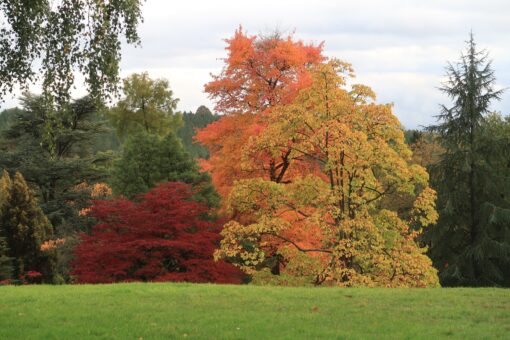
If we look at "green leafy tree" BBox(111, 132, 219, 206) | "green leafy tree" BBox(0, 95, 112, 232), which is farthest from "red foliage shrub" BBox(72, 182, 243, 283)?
"green leafy tree" BBox(0, 95, 112, 232)

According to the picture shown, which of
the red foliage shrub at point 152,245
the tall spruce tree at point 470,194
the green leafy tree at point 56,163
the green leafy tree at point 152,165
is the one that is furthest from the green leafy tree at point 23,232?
the tall spruce tree at point 470,194

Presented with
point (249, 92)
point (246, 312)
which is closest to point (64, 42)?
point (246, 312)

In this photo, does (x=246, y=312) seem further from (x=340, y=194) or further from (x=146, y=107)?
(x=146, y=107)

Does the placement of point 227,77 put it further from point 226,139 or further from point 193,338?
point 193,338

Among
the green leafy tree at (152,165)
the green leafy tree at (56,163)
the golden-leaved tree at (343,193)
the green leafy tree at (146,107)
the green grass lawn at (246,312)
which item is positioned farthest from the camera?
the green leafy tree at (146,107)

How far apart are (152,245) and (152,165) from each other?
7.89m

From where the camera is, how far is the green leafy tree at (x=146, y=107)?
4709 cm

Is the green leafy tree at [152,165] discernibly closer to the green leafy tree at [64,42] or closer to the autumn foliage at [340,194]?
the autumn foliage at [340,194]

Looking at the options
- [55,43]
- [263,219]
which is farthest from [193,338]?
[263,219]

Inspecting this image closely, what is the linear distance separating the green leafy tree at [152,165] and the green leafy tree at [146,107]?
19.6m

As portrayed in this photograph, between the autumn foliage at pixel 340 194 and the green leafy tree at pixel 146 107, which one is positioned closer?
the autumn foliage at pixel 340 194

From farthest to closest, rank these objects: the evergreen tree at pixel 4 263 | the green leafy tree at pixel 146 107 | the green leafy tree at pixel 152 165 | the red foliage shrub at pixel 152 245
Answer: the green leafy tree at pixel 146 107
the green leafy tree at pixel 152 165
the evergreen tree at pixel 4 263
the red foliage shrub at pixel 152 245

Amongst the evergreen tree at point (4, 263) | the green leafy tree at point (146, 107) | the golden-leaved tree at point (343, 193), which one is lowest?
the evergreen tree at point (4, 263)

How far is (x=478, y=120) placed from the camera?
27.3 m
